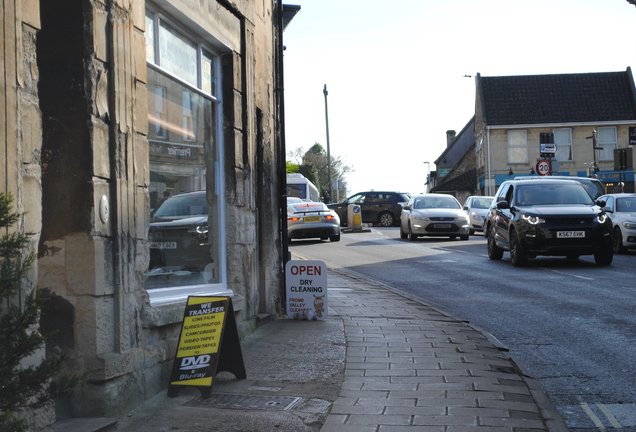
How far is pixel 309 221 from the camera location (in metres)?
20.8

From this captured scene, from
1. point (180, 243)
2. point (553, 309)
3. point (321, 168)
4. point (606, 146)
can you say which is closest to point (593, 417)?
point (180, 243)

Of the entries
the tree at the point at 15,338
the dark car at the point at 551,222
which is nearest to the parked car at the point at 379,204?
the dark car at the point at 551,222

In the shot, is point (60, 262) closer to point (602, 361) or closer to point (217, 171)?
point (217, 171)

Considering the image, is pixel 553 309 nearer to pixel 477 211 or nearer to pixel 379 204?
pixel 477 211

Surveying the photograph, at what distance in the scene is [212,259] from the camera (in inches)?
270

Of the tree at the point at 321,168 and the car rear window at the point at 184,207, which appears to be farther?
the tree at the point at 321,168

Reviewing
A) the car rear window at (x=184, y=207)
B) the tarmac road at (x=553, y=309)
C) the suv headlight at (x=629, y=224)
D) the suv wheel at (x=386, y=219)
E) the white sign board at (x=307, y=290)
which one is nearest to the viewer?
the tarmac road at (x=553, y=309)

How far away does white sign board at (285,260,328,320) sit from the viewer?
26.1 ft

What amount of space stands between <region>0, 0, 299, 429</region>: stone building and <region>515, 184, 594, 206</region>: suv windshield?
8.46 metres

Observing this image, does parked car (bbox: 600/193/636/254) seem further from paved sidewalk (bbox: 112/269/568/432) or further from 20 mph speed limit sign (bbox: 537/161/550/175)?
paved sidewalk (bbox: 112/269/568/432)

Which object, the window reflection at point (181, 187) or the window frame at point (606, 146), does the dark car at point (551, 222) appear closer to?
the window reflection at point (181, 187)

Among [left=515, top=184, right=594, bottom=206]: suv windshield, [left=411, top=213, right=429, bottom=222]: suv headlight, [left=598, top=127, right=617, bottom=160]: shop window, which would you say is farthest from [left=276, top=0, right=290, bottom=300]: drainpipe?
[left=598, top=127, right=617, bottom=160]: shop window

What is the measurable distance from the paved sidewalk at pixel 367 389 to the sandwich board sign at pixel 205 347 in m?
0.13

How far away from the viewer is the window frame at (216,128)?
566 cm
